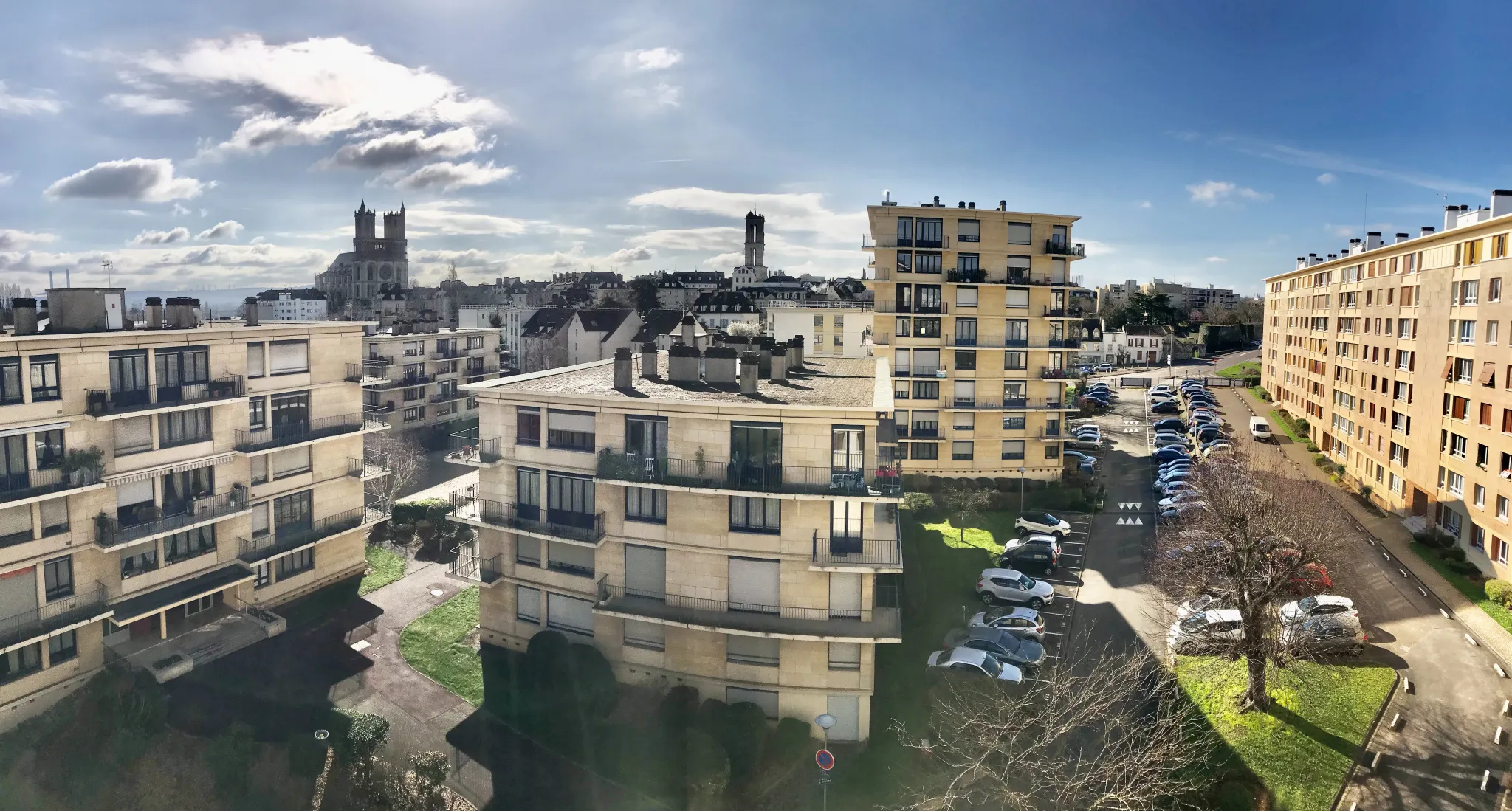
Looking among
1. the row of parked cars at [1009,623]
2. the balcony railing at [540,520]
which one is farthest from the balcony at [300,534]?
the row of parked cars at [1009,623]

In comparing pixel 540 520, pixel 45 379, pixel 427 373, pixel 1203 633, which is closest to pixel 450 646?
pixel 540 520

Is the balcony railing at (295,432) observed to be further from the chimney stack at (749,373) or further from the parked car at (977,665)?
the parked car at (977,665)

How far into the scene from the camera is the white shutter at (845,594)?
71.6 feet

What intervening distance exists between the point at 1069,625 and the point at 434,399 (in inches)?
1972

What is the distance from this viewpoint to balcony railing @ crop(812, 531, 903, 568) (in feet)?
69.2

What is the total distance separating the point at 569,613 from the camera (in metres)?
24.5

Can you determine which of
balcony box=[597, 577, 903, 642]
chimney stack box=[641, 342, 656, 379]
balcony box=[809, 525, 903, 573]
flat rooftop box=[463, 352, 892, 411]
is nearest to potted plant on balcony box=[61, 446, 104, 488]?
flat rooftop box=[463, 352, 892, 411]

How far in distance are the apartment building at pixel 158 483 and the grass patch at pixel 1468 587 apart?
42530 mm

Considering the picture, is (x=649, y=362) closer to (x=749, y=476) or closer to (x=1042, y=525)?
(x=749, y=476)

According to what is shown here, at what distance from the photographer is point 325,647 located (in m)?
27.3

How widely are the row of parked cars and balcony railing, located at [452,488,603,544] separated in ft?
38.0

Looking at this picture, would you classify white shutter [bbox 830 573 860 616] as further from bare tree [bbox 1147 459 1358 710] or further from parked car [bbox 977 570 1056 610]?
parked car [bbox 977 570 1056 610]

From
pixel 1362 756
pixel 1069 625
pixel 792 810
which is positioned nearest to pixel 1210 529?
pixel 1069 625

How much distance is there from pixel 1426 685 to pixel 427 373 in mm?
59902
